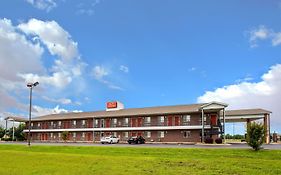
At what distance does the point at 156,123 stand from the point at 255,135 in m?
29.2

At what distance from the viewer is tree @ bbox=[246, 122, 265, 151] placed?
103 ft

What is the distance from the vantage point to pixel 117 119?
6531 centimetres

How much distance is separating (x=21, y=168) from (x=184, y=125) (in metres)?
37.0

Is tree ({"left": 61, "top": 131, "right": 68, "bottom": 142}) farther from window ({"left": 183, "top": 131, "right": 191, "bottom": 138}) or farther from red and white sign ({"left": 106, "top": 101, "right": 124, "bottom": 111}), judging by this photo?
window ({"left": 183, "top": 131, "right": 191, "bottom": 138})

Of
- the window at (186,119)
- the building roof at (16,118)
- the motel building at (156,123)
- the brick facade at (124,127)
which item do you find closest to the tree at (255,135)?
the motel building at (156,123)

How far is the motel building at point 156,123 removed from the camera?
54.0 metres

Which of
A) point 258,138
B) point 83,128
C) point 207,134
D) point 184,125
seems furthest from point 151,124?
point 258,138

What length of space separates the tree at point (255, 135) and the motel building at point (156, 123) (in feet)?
57.5

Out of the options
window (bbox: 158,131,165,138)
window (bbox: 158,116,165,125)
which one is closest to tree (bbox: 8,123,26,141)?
window (bbox: 158,131,165,138)

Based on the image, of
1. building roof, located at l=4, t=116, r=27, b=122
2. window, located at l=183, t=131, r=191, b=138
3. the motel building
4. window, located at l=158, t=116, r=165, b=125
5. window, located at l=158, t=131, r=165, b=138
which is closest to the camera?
the motel building

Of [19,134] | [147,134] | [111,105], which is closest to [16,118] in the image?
[19,134]

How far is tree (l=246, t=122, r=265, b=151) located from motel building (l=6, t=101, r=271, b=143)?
17535 millimetres

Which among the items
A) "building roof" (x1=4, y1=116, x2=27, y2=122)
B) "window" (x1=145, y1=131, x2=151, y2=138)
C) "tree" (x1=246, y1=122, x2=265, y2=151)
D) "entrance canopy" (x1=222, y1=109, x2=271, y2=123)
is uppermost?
"entrance canopy" (x1=222, y1=109, x2=271, y2=123)

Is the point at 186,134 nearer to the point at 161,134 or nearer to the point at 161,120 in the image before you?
the point at 161,134
